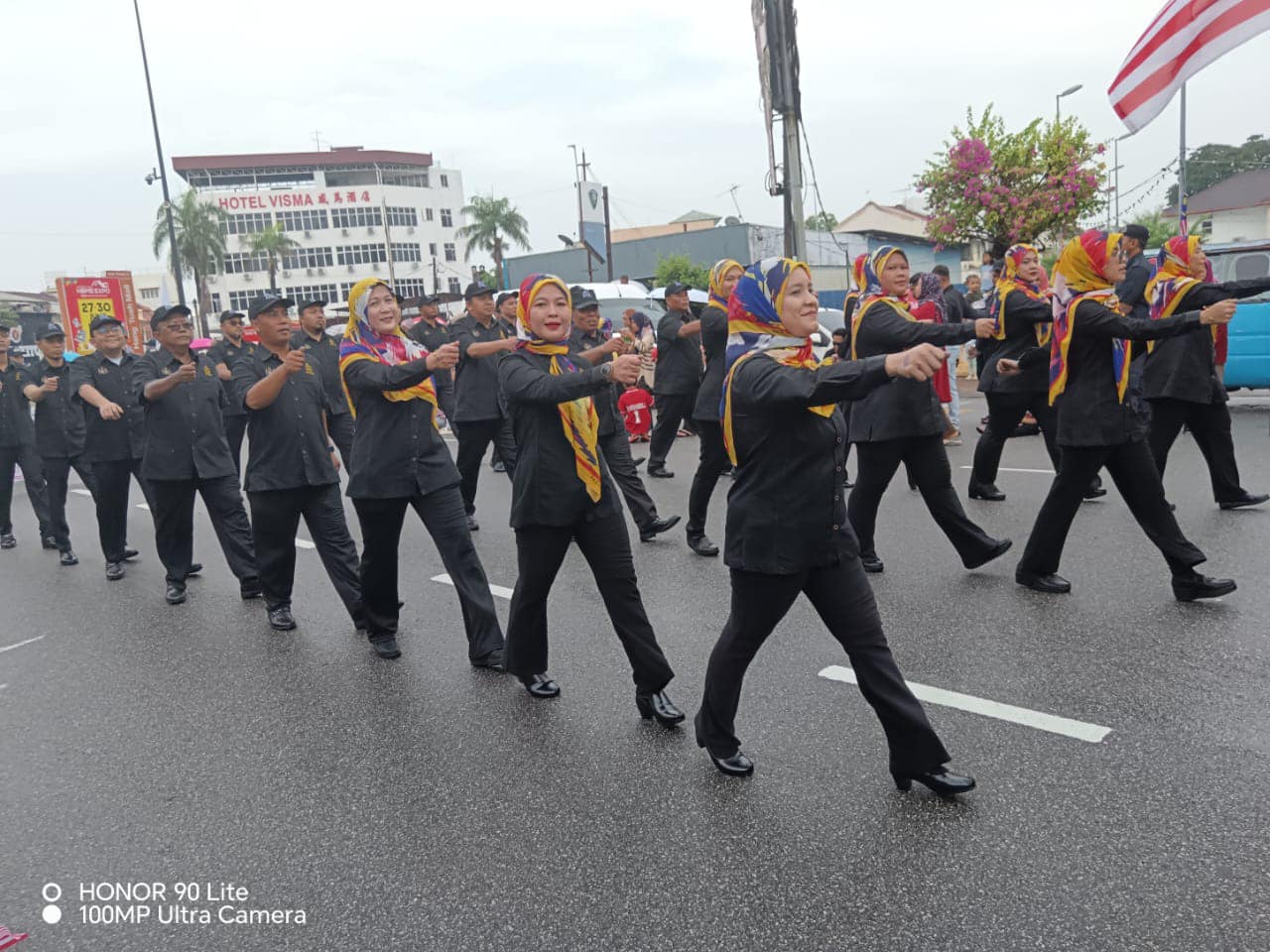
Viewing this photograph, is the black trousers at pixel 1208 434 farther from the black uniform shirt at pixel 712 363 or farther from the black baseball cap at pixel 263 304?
the black baseball cap at pixel 263 304

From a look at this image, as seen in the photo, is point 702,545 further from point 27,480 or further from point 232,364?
point 27,480

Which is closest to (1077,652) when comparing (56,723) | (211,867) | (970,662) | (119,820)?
(970,662)

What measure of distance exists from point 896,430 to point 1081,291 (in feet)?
4.01

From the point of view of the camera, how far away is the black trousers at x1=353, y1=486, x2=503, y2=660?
15.4ft

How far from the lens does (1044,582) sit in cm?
513

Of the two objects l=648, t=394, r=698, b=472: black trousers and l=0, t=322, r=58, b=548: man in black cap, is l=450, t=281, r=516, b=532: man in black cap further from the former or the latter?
l=0, t=322, r=58, b=548: man in black cap

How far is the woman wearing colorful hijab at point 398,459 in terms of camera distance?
4.69 meters

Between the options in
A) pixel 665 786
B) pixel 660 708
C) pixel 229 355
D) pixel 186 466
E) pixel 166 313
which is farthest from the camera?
pixel 229 355

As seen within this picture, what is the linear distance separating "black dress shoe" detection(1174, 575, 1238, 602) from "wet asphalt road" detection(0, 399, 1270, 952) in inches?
4.6

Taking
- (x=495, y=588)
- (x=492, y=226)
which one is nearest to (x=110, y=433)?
(x=495, y=588)

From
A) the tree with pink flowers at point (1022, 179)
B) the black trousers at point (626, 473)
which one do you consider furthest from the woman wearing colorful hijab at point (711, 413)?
the tree with pink flowers at point (1022, 179)

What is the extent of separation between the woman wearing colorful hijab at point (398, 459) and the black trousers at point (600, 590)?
459 mm

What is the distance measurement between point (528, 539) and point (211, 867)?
1671 millimetres

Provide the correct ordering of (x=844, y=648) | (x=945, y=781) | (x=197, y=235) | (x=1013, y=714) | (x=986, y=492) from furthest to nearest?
(x=197, y=235), (x=986, y=492), (x=1013, y=714), (x=844, y=648), (x=945, y=781)
